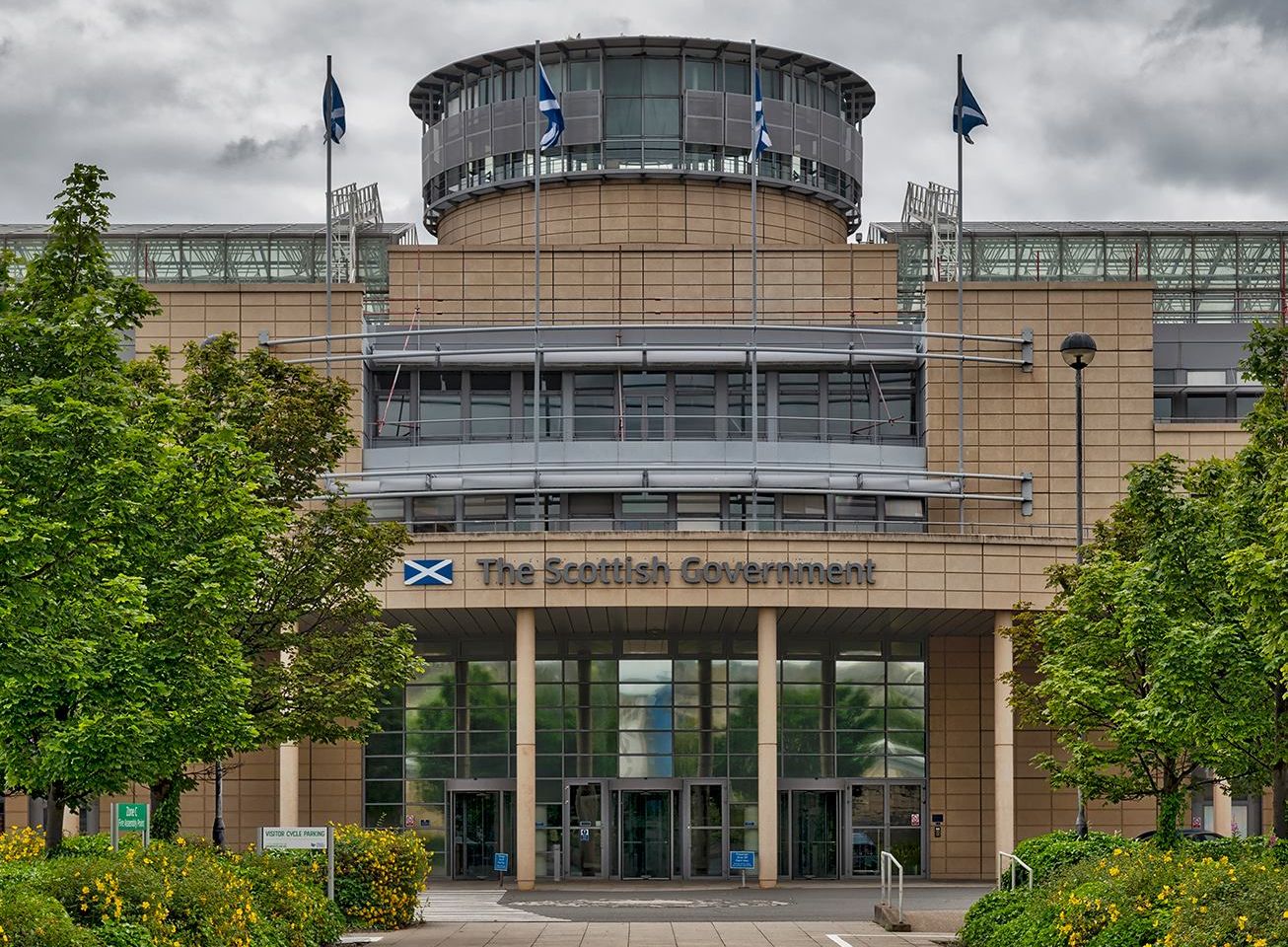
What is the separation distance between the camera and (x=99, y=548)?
2097cm

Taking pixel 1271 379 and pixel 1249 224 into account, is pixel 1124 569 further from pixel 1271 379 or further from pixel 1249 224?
pixel 1249 224

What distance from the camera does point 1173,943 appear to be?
2162 centimetres

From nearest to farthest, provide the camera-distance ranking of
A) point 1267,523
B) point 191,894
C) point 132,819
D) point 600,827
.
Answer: point 1267,523
point 191,894
point 132,819
point 600,827

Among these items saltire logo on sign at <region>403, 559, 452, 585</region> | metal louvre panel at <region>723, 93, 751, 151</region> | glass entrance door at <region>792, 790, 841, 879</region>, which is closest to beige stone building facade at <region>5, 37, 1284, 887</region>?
glass entrance door at <region>792, 790, 841, 879</region>

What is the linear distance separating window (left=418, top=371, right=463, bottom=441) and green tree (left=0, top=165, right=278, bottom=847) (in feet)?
76.4

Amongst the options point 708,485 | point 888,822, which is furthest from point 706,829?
point 708,485

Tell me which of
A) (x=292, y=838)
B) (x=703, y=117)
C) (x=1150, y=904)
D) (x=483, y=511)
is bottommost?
(x=1150, y=904)

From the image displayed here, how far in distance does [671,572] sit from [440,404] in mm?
9691

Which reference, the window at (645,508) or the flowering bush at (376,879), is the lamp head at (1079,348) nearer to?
the window at (645,508)

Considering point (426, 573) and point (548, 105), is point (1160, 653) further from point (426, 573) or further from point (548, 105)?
point (548, 105)

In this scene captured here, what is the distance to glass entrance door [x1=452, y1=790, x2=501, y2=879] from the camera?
50.2 metres

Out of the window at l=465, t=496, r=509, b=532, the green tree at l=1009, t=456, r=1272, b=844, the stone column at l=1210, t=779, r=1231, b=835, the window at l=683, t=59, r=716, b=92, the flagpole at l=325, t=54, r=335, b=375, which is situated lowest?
the stone column at l=1210, t=779, r=1231, b=835

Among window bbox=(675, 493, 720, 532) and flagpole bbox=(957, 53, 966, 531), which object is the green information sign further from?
flagpole bbox=(957, 53, 966, 531)

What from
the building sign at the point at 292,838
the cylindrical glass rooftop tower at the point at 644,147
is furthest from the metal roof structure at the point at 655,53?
the building sign at the point at 292,838
